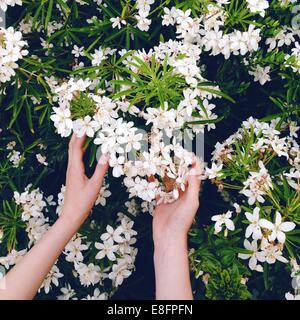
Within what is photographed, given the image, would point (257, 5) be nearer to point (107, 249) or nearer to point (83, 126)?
point (83, 126)

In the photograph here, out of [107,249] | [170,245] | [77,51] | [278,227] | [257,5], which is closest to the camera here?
[278,227]

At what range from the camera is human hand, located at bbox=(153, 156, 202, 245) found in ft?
4.83

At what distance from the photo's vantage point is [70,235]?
4.93ft

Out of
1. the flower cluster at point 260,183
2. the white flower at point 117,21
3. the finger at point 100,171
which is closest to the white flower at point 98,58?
the white flower at point 117,21

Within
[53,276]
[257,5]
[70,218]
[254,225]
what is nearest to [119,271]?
[53,276]

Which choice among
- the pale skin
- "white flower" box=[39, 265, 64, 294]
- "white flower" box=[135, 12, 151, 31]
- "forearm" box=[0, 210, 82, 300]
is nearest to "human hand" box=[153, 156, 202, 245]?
the pale skin

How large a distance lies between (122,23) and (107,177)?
677 mm

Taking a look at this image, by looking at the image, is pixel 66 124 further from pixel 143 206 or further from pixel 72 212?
pixel 143 206

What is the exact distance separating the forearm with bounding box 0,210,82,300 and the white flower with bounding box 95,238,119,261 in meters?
0.29

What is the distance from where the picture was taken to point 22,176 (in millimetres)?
2021

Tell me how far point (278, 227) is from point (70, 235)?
0.70m

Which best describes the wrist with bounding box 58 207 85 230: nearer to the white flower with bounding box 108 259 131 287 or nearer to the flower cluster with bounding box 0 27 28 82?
the white flower with bounding box 108 259 131 287
